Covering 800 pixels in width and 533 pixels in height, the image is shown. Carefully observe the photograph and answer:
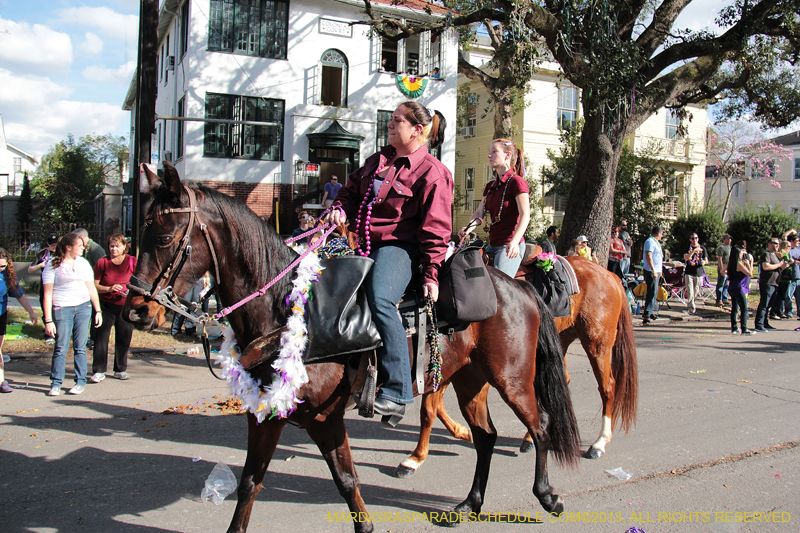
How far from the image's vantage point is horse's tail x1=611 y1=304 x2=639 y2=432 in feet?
18.2

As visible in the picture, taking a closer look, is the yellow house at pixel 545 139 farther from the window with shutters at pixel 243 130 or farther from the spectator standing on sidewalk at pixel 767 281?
the spectator standing on sidewalk at pixel 767 281

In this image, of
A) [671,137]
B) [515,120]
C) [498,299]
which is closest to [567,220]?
[498,299]

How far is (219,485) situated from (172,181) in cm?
236

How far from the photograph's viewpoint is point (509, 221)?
5027mm

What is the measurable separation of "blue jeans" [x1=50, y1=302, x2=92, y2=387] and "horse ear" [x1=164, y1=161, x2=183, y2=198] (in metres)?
4.98

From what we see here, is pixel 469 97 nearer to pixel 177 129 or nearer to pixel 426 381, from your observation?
pixel 177 129

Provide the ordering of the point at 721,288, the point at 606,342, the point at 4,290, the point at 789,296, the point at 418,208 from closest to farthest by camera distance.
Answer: the point at 418,208, the point at 606,342, the point at 4,290, the point at 789,296, the point at 721,288

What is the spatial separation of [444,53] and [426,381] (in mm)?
21792

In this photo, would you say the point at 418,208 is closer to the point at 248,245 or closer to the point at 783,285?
the point at 248,245

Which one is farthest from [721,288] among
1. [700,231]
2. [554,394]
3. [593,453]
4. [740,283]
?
[554,394]

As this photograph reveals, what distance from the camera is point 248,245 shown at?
10.2 ft

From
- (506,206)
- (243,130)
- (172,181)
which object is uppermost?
(243,130)

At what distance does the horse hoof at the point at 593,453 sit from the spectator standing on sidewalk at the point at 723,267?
496 inches

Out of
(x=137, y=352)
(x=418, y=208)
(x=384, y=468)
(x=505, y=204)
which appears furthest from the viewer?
(x=137, y=352)
